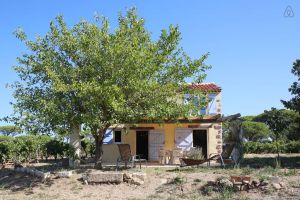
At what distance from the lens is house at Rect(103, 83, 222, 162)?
23.3m

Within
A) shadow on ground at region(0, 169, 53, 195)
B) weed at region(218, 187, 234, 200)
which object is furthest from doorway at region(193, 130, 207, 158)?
weed at region(218, 187, 234, 200)

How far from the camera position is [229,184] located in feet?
39.1

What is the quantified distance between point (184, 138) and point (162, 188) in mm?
11244

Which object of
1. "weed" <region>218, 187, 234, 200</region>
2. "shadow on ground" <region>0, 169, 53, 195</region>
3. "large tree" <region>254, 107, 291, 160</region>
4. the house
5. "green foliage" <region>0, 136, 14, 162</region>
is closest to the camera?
"weed" <region>218, 187, 234, 200</region>

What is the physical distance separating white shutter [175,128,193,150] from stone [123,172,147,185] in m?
10.3

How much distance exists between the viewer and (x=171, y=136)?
2380 cm

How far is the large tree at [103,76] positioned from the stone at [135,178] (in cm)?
213


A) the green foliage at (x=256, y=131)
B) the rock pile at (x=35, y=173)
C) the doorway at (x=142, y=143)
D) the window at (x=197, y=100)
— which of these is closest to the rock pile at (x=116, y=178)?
the rock pile at (x=35, y=173)

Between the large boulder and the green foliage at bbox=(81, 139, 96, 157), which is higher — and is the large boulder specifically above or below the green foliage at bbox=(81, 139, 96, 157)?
below

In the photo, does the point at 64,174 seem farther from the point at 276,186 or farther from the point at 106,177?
the point at 276,186

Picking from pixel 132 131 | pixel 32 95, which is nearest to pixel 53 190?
pixel 32 95

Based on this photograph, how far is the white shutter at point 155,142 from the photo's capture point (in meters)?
23.8

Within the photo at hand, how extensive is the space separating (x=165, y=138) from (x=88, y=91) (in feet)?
35.4

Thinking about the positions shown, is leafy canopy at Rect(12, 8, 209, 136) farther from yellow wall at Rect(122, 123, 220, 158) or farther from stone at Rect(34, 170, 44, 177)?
yellow wall at Rect(122, 123, 220, 158)
